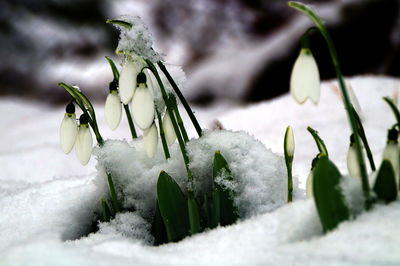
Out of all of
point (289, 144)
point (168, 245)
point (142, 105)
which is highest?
point (142, 105)

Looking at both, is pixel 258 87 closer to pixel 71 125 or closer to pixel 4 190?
pixel 4 190

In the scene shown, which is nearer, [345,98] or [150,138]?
[345,98]

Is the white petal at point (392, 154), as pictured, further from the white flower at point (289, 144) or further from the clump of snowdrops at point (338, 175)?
the white flower at point (289, 144)

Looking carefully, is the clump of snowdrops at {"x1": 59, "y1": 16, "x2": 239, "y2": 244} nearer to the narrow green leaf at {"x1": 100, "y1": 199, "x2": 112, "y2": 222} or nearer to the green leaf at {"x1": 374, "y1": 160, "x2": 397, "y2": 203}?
the narrow green leaf at {"x1": 100, "y1": 199, "x2": 112, "y2": 222}

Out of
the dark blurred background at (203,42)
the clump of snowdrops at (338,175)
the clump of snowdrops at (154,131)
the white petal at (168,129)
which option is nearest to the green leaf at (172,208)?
the clump of snowdrops at (154,131)

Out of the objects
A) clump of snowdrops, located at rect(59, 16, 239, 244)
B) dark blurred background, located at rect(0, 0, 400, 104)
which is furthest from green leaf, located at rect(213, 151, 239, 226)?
dark blurred background, located at rect(0, 0, 400, 104)

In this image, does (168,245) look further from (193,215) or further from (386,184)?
(386,184)

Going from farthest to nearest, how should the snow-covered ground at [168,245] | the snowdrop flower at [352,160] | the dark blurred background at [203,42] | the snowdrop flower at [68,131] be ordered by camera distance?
the dark blurred background at [203,42] → the snowdrop flower at [68,131] → the snowdrop flower at [352,160] → the snow-covered ground at [168,245]

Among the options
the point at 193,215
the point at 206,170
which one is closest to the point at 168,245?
the point at 193,215
